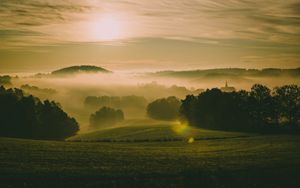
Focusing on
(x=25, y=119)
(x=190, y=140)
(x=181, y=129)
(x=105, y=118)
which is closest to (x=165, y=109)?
(x=105, y=118)

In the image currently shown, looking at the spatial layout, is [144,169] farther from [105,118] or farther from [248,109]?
[105,118]

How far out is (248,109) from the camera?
13262 cm

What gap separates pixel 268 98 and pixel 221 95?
544 inches

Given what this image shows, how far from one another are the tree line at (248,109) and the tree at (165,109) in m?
44.8

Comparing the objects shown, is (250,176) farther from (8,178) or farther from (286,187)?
(8,178)

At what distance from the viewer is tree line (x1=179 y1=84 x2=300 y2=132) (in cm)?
13038

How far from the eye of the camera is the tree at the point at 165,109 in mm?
186250

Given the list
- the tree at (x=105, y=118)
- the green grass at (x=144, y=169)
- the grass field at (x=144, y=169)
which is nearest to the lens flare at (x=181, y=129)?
the grass field at (x=144, y=169)

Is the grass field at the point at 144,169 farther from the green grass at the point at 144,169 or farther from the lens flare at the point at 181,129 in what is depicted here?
the lens flare at the point at 181,129

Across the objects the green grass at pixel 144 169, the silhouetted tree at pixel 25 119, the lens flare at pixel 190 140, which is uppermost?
the silhouetted tree at pixel 25 119

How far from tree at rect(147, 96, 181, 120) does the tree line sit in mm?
44814

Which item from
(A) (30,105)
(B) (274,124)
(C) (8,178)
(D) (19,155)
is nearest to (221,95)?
(B) (274,124)

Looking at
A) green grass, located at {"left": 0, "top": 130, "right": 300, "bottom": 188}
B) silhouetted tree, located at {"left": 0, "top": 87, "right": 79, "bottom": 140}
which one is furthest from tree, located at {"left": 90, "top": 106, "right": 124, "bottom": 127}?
green grass, located at {"left": 0, "top": 130, "right": 300, "bottom": 188}

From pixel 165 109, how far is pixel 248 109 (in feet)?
201
